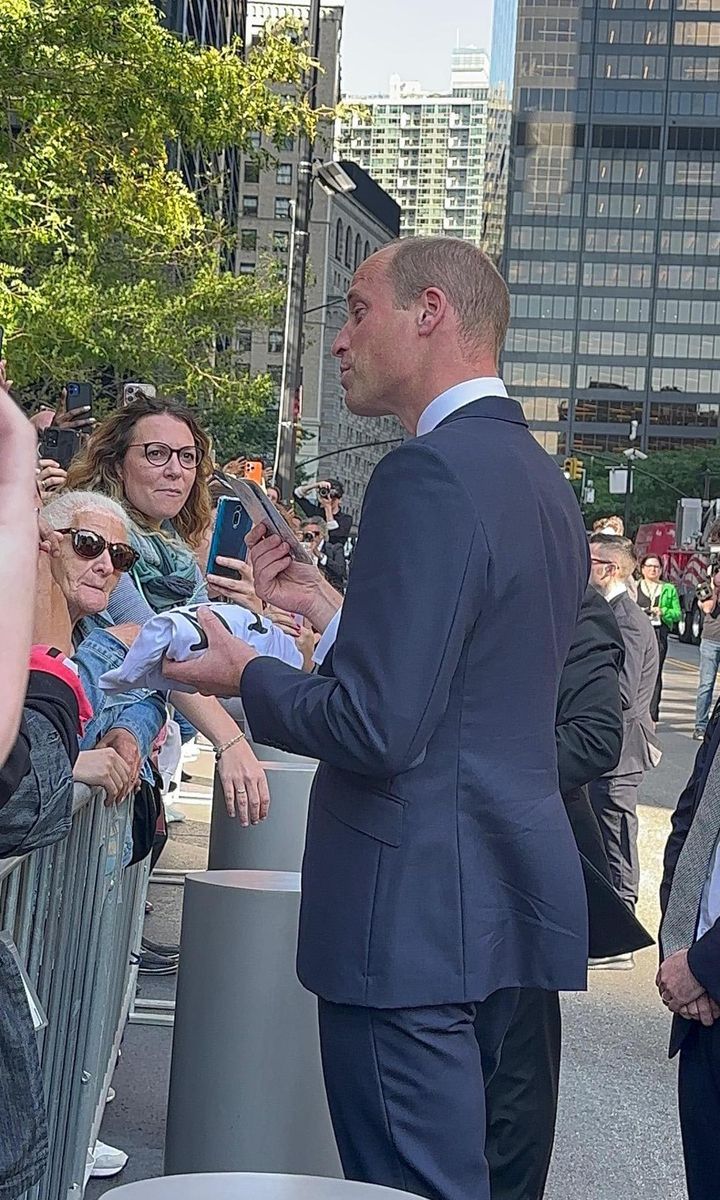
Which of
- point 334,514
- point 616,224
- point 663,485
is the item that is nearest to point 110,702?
point 334,514

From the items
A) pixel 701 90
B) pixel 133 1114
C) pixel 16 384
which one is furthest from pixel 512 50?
pixel 133 1114

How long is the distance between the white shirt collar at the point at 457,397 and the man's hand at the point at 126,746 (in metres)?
1.24

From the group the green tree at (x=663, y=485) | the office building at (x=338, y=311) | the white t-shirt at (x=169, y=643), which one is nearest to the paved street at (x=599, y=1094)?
the white t-shirt at (x=169, y=643)

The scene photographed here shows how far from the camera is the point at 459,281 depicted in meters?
2.98

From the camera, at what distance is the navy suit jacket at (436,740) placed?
8.77 feet

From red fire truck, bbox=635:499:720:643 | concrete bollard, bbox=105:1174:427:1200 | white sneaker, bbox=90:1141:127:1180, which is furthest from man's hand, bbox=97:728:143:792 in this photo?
A: red fire truck, bbox=635:499:720:643

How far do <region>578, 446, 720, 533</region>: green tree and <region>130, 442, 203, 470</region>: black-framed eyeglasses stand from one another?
95.6 meters

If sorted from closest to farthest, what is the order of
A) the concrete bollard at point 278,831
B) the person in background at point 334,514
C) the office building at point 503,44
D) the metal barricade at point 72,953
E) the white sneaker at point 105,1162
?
the metal barricade at point 72,953, the white sneaker at point 105,1162, the concrete bollard at point 278,831, the person in background at point 334,514, the office building at point 503,44

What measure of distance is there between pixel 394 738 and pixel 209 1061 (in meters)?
1.73

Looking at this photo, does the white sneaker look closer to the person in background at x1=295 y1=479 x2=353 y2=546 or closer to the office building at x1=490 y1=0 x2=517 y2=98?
the person in background at x1=295 y1=479 x2=353 y2=546

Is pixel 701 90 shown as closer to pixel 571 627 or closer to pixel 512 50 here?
pixel 512 50

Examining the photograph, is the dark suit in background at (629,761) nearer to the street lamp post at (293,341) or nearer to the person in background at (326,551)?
the person in background at (326,551)

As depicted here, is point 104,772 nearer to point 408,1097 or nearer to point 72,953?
point 72,953

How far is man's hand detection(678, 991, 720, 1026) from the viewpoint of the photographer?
3.27 metres
